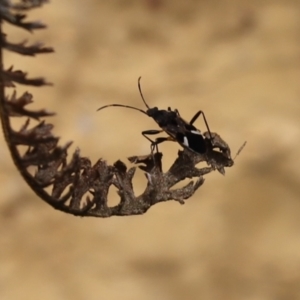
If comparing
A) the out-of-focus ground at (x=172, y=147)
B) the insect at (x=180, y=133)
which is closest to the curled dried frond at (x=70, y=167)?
the insect at (x=180, y=133)

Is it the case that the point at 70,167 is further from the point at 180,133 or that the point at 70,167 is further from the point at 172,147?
the point at 172,147

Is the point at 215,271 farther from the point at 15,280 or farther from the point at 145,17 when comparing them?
the point at 145,17

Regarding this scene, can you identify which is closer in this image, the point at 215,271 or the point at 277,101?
the point at 215,271

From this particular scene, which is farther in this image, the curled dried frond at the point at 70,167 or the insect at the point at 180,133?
the insect at the point at 180,133

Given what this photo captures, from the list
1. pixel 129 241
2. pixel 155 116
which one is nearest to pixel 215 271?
pixel 129 241

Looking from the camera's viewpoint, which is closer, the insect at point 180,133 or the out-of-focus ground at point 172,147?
the insect at point 180,133

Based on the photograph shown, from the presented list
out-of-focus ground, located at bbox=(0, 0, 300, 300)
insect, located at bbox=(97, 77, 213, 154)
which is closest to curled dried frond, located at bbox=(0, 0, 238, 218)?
insect, located at bbox=(97, 77, 213, 154)

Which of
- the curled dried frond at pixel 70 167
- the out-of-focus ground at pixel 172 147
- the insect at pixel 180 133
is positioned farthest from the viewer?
the out-of-focus ground at pixel 172 147

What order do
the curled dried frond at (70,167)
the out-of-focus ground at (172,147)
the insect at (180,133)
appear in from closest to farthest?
the curled dried frond at (70,167)
the insect at (180,133)
the out-of-focus ground at (172,147)

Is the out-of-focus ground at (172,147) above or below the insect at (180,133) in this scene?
below

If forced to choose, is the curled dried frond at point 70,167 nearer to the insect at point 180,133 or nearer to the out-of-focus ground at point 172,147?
the insect at point 180,133
